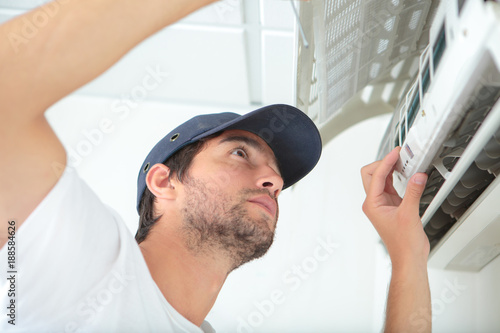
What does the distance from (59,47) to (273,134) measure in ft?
2.20

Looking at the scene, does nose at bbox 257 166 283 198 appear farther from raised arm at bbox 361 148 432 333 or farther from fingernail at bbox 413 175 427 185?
fingernail at bbox 413 175 427 185

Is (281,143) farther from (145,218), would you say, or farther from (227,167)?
(145,218)

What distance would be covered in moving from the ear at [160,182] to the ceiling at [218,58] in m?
0.77

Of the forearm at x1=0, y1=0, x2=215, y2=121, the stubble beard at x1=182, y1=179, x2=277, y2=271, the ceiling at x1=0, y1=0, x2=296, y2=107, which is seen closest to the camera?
the forearm at x1=0, y1=0, x2=215, y2=121

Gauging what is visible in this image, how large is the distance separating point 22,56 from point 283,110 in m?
0.62

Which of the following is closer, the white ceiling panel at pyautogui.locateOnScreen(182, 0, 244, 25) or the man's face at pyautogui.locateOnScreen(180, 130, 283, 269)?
the man's face at pyautogui.locateOnScreen(180, 130, 283, 269)

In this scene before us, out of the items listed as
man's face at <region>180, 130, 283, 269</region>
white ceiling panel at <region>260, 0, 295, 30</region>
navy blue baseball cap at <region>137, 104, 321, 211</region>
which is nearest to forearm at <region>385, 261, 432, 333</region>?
man's face at <region>180, 130, 283, 269</region>

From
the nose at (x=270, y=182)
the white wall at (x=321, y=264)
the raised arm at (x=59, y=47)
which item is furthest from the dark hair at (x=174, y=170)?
the white wall at (x=321, y=264)

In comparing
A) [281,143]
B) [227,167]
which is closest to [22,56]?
[227,167]

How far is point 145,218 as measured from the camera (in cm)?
109

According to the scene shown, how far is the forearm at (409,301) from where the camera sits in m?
0.88

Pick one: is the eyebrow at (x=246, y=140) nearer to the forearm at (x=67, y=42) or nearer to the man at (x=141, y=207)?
the man at (x=141, y=207)

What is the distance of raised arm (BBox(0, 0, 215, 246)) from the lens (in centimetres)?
53

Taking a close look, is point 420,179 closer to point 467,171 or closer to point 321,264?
point 467,171
